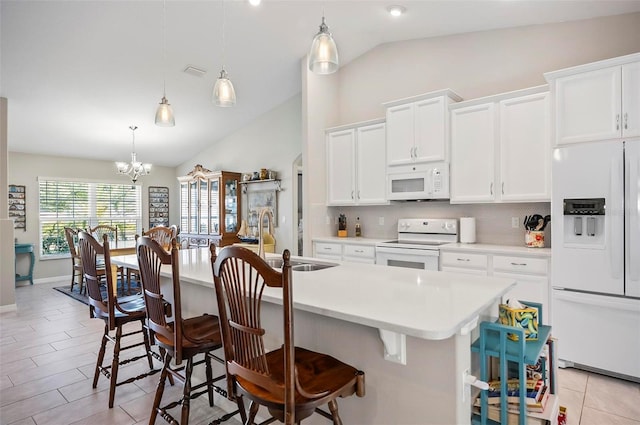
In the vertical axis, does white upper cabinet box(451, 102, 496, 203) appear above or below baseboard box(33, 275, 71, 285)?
above

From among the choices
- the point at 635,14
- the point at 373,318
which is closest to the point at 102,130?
the point at 373,318

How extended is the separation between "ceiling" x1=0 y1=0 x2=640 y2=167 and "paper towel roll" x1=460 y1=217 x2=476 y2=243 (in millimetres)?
2004

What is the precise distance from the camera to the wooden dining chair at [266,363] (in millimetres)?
1179

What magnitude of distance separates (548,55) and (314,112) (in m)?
2.56

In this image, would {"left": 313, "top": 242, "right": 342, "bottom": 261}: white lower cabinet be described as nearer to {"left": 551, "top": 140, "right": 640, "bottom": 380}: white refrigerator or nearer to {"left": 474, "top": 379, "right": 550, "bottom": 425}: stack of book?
{"left": 551, "top": 140, "right": 640, "bottom": 380}: white refrigerator

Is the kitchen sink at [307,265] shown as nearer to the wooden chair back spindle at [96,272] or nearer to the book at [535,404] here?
the wooden chair back spindle at [96,272]

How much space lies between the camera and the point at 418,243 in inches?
158

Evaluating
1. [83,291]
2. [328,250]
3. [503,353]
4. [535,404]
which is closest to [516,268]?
[535,404]

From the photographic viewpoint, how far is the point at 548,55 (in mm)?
3451

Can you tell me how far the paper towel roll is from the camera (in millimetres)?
3775

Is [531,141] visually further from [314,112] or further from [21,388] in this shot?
[21,388]

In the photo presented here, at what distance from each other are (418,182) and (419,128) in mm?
582

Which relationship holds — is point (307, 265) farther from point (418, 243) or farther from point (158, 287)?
point (418, 243)

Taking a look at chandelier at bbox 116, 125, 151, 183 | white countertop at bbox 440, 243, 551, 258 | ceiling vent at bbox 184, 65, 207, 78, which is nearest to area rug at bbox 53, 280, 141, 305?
chandelier at bbox 116, 125, 151, 183
